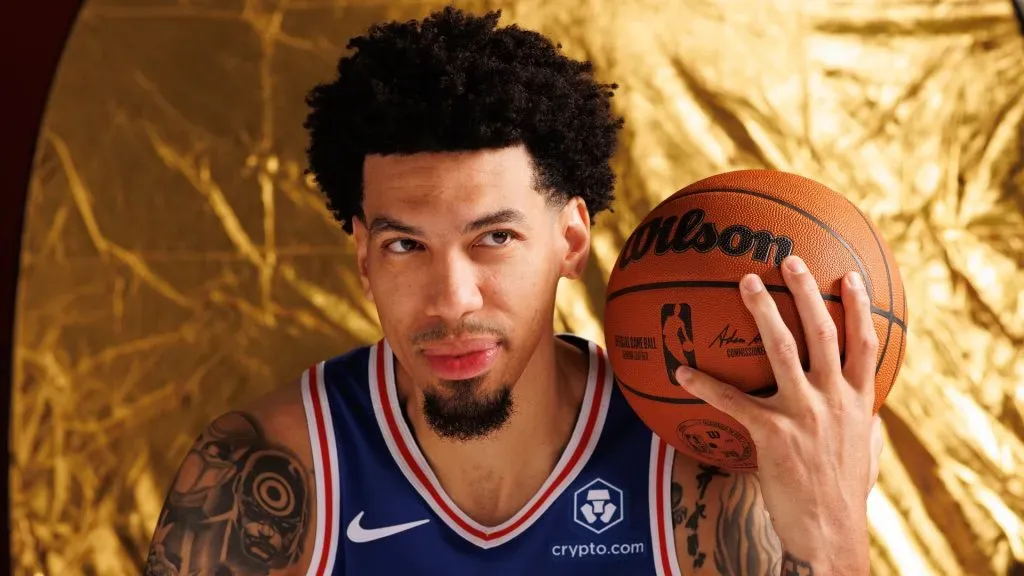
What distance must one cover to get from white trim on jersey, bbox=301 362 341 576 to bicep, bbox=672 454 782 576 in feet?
1.68

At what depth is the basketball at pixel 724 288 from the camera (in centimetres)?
122

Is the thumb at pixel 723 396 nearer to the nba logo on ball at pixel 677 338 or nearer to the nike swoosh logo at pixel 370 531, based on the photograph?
the nba logo on ball at pixel 677 338

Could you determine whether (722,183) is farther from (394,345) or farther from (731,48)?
(731,48)

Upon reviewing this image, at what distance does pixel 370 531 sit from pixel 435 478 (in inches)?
4.9

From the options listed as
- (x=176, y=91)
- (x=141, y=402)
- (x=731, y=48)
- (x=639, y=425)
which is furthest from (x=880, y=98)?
(x=141, y=402)

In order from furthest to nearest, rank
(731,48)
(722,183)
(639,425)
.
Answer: (731,48)
(639,425)
(722,183)

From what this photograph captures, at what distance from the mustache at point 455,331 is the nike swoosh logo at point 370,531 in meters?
0.33

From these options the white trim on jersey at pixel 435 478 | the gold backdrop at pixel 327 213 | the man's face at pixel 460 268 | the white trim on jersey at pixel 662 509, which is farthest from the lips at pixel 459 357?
the gold backdrop at pixel 327 213

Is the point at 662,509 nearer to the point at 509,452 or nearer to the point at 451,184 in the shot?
the point at 509,452

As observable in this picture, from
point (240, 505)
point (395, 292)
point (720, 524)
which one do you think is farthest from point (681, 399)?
point (240, 505)

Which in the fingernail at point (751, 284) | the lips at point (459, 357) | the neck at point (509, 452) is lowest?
the neck at point (509, 452)

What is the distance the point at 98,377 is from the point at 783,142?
5.87 feet

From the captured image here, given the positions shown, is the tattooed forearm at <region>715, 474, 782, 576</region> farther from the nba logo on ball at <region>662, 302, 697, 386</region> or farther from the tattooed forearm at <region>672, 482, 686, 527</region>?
the nba logo on ball at <region>662, 302, 697, 386</region>

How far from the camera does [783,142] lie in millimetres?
2482
